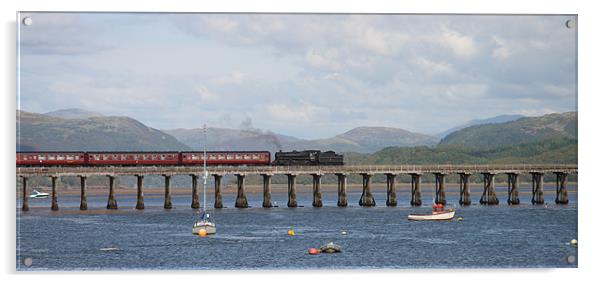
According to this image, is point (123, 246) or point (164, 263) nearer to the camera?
point (164, 263)

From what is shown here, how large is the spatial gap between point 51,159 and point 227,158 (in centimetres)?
1801

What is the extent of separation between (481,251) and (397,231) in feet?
50.7

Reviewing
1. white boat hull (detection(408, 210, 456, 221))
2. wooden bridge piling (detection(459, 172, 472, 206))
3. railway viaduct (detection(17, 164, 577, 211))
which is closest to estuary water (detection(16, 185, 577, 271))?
white boat hull (detection(408, 210, 456, 221))

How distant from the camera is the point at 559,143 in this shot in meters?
149

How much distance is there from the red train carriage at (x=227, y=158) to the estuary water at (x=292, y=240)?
21.5 feet

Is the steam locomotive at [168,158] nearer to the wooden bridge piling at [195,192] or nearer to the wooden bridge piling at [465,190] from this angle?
the wooden bridge piling at [195,192]

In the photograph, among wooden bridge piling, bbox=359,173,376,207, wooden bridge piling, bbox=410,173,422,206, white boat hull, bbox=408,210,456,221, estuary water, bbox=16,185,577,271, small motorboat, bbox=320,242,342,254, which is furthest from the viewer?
wooden bridge piling, bbox=359,173,376,207

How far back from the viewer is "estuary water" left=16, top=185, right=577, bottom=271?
66.0 metres

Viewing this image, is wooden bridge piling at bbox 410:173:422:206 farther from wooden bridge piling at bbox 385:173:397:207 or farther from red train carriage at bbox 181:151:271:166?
red train carriage at bbox 181:151:271:166

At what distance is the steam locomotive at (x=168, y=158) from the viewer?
11125 cm

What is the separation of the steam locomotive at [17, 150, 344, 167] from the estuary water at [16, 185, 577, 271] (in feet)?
18.0
